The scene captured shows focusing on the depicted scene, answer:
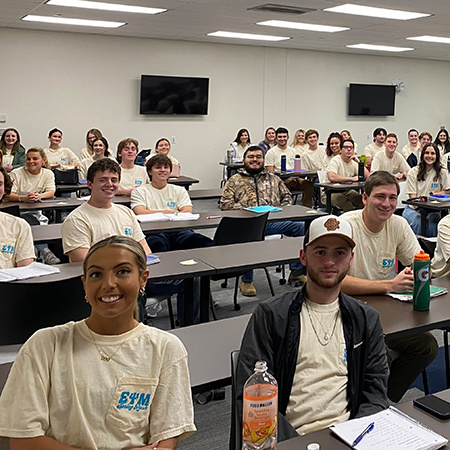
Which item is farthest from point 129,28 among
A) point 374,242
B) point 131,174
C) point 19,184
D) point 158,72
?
point 374,242

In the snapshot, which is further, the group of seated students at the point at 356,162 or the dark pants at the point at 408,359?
the group of seated students at the point at 356,162

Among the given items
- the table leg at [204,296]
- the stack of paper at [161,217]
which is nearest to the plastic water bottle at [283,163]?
the stack of paper at [161,217]

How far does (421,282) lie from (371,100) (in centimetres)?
1159

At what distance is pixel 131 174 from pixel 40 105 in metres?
3.89

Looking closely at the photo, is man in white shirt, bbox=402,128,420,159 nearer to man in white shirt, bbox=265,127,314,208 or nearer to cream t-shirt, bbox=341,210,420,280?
man in white shirt, bbox=265,127,314,208

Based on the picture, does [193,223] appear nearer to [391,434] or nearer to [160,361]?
[160,361]

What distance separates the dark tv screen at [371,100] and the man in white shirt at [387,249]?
10483mm

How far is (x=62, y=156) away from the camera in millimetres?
9688

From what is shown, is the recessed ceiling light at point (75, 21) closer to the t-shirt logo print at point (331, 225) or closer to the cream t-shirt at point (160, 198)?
the cream t-shirt at point (160, 198)

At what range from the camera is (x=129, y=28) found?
9.48m

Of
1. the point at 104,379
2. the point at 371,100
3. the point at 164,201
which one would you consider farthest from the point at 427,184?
the point at 371,100

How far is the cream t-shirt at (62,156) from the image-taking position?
959cm

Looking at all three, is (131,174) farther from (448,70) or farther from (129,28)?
(448,70)

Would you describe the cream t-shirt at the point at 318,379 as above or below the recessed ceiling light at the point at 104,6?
below
